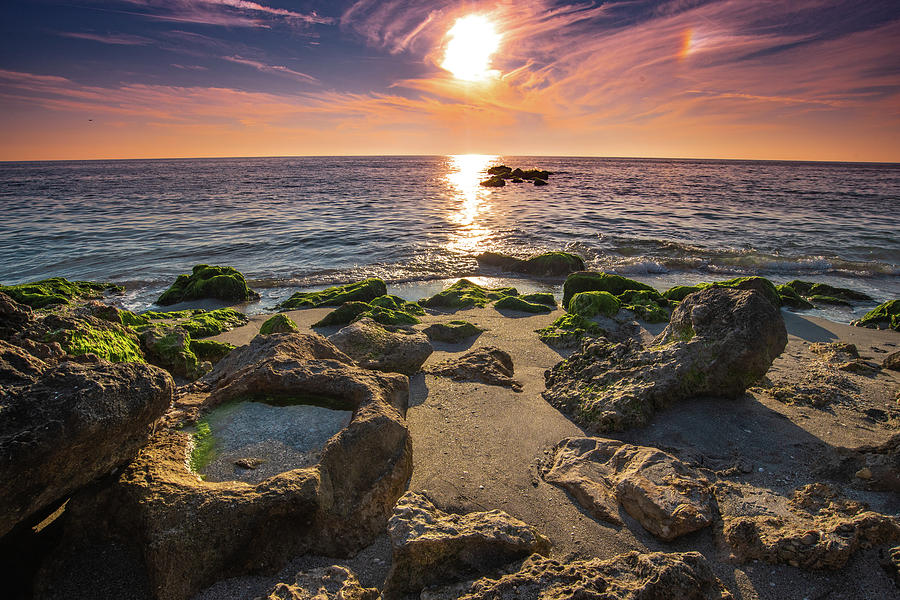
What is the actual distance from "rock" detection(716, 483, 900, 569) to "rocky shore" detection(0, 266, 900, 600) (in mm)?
11

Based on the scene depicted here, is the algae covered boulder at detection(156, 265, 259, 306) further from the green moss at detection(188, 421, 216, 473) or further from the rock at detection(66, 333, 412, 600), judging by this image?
the green moss at detection(188, 421, 216, 473)

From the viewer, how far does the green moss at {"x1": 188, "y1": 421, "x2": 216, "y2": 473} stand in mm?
2684

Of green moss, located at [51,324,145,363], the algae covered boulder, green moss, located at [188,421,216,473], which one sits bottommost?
the algae covered boulder

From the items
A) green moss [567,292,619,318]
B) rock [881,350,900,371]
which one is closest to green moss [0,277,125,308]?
green moss [567,292,619,318]

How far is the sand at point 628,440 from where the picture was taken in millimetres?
2275

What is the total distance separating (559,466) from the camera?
10.6 ft

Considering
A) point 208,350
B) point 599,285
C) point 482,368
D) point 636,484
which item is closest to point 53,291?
point 208,350

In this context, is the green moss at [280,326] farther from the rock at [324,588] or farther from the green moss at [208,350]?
the rock at [324,588]

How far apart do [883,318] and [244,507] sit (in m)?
9.93

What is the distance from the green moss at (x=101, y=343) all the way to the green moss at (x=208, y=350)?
836mm

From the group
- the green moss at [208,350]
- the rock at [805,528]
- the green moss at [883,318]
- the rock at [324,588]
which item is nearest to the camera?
the rock at [324,588]

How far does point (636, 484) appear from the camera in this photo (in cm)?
279

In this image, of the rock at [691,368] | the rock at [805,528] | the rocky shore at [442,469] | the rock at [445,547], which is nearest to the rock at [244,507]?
the rocky shore at [442,469]

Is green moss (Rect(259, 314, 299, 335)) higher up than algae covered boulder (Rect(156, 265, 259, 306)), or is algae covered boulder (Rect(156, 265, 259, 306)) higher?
green moss (Rect(259, 314, 299, 335))
